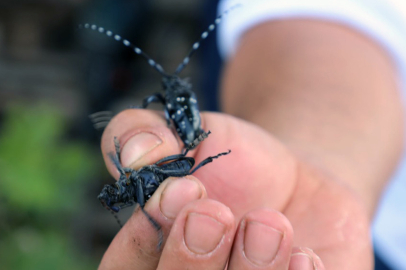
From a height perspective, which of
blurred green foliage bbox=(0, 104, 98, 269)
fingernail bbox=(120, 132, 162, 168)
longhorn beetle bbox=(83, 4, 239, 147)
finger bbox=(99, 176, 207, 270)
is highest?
longhorn beetle bbox=(83, 4, 239, 147)

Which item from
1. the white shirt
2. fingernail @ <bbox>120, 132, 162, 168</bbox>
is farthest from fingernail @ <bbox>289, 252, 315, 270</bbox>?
the white shirt

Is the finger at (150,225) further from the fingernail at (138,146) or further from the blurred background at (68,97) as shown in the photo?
the blurred background at (68,97)

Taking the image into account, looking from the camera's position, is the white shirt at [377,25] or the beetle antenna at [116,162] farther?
the white shirt at [377,25]

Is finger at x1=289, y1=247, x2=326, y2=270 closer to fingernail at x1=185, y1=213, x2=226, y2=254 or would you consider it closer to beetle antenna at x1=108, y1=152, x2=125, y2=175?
fingernail at x1=185, y1=213, x2=226, y2=254

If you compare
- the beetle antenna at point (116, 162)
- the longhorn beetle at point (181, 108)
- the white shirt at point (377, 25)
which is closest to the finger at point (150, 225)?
the beetle antenna at point (116, 162)

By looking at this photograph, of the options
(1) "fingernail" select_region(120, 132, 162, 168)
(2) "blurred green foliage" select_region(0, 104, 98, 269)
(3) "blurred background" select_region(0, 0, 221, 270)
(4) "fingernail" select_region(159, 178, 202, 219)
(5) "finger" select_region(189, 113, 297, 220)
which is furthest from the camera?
(3) "blurred background" select_region(0, 0, 221, 270)

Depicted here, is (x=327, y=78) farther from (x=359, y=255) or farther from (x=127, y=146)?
(x=127, y=146)

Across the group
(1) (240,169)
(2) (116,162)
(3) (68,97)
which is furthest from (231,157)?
(3) (68,97)

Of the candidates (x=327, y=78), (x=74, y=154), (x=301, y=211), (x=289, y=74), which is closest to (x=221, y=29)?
(x=289, y=74)
